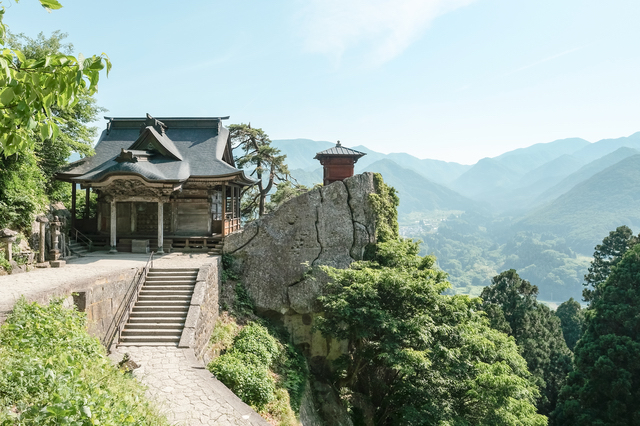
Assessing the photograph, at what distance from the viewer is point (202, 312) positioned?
11.9m

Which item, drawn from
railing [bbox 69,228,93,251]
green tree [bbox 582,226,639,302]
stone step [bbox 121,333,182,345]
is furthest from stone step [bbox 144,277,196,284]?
green tree [bbox 582,226,639,302]

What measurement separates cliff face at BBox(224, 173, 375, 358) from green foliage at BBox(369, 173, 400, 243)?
1.04 ft

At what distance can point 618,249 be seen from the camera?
97.2 feet

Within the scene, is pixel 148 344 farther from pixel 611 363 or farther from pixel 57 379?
pixel 611 363

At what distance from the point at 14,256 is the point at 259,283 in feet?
28.6

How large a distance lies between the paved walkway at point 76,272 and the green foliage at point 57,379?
0.73m

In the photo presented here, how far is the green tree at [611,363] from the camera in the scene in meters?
17.1

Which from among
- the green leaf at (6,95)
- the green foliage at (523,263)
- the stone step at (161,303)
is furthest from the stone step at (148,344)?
the green foliage at (523,263)

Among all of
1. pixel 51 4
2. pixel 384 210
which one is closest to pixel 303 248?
pixel 384 210

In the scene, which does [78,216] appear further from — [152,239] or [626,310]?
[626,310]

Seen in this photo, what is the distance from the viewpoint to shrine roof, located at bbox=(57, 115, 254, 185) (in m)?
16.9

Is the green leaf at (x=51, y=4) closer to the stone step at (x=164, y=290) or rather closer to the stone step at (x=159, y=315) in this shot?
the stone step at (x=159, y=315)

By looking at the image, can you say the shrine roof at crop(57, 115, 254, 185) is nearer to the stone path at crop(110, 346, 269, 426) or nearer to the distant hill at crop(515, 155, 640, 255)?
the stone path at crop(110, 346, 269, 426)

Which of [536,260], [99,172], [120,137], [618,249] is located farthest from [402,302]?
[536,260]
